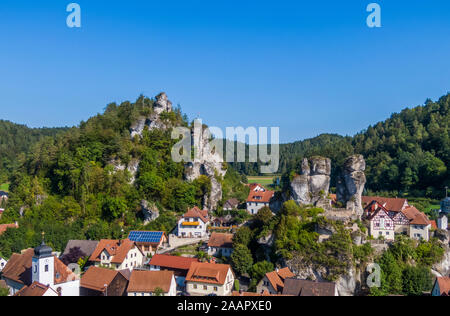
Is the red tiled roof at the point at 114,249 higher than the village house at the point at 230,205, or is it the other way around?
the village house at the point at 230,205

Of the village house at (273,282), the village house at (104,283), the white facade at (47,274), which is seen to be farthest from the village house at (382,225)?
the white facade at (47,274)

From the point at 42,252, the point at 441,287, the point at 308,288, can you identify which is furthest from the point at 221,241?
the point at 441,287

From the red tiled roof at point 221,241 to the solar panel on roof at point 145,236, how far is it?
598 cm

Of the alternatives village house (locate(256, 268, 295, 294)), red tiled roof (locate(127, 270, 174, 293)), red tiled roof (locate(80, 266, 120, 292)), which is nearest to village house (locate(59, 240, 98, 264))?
red tiled roof (locate(80, 266, 120, 292))

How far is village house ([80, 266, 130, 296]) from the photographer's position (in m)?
27.5

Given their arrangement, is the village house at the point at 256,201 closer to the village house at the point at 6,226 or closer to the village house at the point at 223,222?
the village house at the point at 223,222

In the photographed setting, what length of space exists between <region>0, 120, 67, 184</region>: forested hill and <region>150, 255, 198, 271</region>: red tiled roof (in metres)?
61.1

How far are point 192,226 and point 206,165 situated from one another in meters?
11.9

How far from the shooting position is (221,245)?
37500mm

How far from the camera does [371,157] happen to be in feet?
253

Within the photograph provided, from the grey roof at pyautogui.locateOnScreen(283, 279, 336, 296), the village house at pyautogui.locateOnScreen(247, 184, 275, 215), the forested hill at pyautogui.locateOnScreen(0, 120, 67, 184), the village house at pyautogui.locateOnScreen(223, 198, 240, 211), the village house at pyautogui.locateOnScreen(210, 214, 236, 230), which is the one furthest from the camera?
the forested hill at pyautogui.locateOnScreen(0, 120, 67, 184)

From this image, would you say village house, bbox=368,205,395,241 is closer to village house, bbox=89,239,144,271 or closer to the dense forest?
village house, bbox=89,239,144,271

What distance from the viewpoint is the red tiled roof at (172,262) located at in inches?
1312
